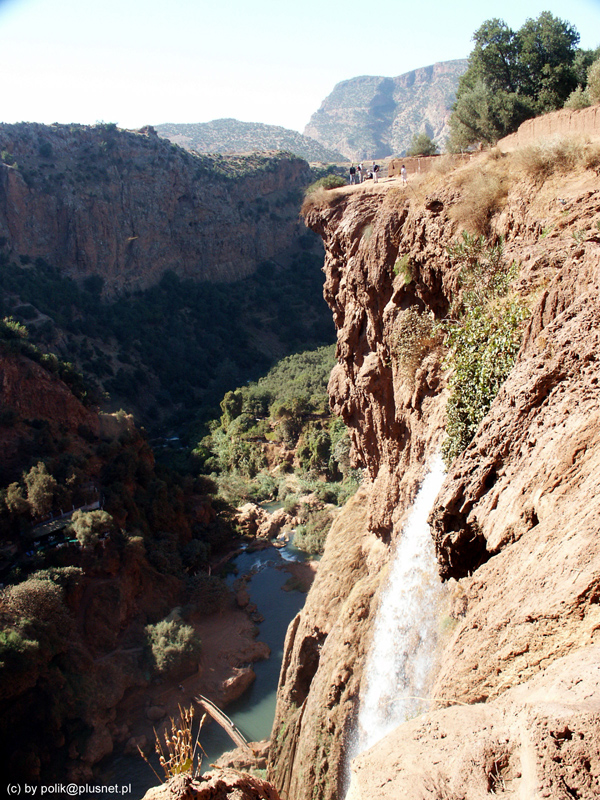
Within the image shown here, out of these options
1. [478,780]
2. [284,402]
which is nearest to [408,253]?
[478,780]

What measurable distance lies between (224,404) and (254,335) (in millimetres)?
18074

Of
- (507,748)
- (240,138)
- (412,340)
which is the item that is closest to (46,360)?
(412,340)

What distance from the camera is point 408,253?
9414mm

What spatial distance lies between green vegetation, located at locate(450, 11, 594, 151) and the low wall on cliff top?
569 centimetres

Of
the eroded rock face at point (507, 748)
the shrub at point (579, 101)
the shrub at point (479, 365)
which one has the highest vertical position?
the shrub at point (579, 101)

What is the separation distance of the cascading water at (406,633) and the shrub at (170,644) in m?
9.90

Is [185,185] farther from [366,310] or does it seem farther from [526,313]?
[526,313]

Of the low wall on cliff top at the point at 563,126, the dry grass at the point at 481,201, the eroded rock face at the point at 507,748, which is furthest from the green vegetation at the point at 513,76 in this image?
the eroded rock face at the point at 507,748

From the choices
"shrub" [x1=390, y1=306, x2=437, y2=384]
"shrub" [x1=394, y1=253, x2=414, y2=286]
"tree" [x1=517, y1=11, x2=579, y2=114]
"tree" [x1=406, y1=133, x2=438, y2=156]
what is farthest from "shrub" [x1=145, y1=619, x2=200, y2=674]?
"tree" [x1=517, y1=11, x2=579, y2=114]

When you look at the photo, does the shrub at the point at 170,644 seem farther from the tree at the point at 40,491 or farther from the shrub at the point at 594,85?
the shrub at the point at 594,85

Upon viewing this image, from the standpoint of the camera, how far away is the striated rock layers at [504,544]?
2.45 metres

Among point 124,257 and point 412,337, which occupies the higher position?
point 124,257

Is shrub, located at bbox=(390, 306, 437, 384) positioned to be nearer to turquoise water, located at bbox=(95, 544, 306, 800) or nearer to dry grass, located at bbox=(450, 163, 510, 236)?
dry grass, located at bbox=(450, 163, 510, 236)

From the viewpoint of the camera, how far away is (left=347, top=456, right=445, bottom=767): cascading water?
21.5ft
